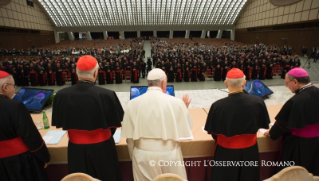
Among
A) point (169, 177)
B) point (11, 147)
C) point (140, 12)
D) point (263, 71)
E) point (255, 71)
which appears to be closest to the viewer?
point (169, 177)

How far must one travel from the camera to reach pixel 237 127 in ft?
7.10

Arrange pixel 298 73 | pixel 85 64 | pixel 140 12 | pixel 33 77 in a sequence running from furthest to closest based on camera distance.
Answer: pixel 140 12 < pixel 33 77 < pixel 298 73 < pixel 85 64

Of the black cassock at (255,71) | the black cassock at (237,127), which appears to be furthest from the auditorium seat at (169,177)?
the black cassock at (255,71)

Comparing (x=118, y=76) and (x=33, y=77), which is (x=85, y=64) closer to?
(x=118, y=76)

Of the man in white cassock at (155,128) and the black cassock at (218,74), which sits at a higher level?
the man in white cassock at (155,128)

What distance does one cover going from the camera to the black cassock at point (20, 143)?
208cm

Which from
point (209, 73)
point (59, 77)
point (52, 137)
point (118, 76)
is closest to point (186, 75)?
point (209, 73)

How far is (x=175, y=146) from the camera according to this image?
211 cm

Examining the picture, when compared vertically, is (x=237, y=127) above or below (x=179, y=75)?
above

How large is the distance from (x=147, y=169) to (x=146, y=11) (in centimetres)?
4548

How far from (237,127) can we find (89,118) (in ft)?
5.76

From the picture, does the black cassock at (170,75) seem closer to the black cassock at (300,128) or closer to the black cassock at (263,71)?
the black cassock at (263,71)

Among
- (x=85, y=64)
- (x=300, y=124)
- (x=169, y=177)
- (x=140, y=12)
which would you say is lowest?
(x=169, y=177)

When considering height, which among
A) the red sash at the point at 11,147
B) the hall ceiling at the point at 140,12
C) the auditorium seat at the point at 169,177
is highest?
the hall ceiling at the point at 140,12
